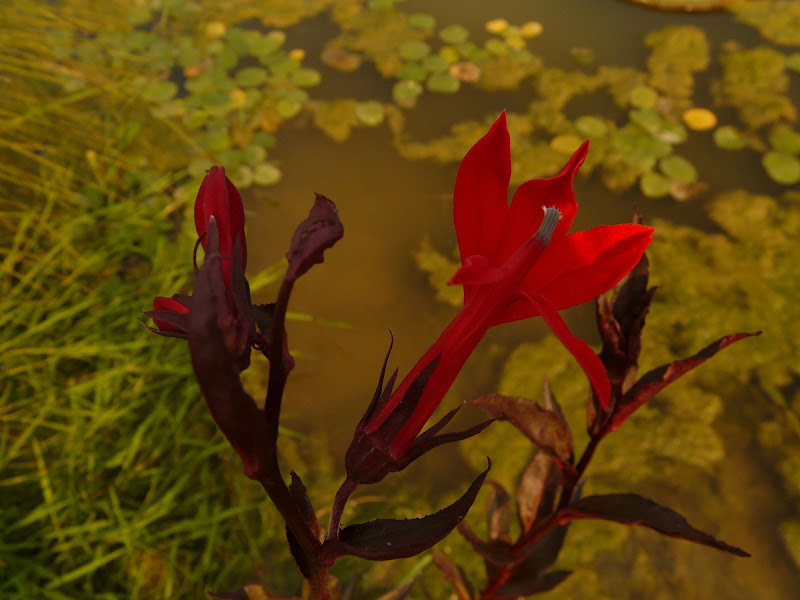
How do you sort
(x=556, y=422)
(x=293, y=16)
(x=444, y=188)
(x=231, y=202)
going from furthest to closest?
(x=293, y=16)
(x=444, y=188)
(x=556, y=422)
(x=231, y=202)

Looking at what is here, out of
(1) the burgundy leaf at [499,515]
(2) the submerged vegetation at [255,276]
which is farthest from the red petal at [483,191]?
(2) the submerged vegetation at [255,276]

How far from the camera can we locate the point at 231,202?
0.36 meters

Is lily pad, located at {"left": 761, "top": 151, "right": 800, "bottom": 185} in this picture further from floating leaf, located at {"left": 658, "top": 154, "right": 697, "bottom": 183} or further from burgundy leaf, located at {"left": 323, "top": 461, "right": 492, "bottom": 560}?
burgundy leaf, located at {"left": 323, "top": 461, "right": 492, "bottom": 560}

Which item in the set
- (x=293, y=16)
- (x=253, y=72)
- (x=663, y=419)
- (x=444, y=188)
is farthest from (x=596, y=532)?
(x=293, y=16)

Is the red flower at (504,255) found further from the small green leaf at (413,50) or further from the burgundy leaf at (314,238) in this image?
the small green leaf at (413,50)

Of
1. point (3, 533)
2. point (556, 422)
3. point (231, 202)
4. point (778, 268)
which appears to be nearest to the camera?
point (231, 202)

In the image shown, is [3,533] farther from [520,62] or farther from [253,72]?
[520,62]

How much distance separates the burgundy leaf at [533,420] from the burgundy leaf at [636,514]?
2.2 inches

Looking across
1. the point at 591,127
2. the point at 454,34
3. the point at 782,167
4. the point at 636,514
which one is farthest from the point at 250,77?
the point at 636,514

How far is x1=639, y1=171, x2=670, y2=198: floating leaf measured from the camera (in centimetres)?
177

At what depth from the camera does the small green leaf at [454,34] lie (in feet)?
7.41

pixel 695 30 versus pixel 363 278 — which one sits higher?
pixel 695 30

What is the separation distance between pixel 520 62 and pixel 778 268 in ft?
3.65

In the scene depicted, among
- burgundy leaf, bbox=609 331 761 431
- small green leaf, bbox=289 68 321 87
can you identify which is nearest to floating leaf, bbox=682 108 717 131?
small green leaf, bbox=289 68 321 87
